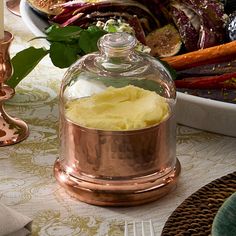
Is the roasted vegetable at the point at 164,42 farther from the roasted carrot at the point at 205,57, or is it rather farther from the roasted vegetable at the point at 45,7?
the roasted vegetable at the point at 45,7

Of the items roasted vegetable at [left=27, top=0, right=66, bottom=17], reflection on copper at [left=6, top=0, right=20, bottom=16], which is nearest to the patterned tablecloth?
roasted vegetable at [left=27, top=0, right=66, bottom=17]

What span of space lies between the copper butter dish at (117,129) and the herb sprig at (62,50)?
0.14 meters

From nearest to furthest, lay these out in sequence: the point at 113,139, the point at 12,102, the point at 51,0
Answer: the point at 113,139 → the point at 12,102 → the point at 51,0

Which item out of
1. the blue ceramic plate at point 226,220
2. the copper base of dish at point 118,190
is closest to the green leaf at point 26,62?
the copper base of dish at point 118,190

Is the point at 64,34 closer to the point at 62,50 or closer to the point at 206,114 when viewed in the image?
the point at 62,50

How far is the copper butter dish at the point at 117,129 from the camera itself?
103 centimetres

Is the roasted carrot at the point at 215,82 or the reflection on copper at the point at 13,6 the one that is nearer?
the roasted carrot at the point at 215,82

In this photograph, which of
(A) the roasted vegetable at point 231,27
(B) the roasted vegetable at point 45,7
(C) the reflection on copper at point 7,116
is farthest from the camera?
(B) the roasted vegetable at point 45,7

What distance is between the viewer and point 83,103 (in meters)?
1.09

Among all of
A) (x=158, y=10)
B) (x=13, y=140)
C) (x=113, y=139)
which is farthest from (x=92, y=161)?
(x=158, y=10)

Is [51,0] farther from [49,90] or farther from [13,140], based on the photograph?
[13,140]

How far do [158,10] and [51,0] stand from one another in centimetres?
25

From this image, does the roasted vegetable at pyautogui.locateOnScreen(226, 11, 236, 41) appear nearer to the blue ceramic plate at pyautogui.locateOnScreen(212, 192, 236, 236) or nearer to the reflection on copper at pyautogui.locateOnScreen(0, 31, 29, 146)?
the reflection on copper at pyautogui.locateOnScreen(0, 31, 29, 146)

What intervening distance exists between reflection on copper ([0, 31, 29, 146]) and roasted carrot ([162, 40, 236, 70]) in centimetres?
30
